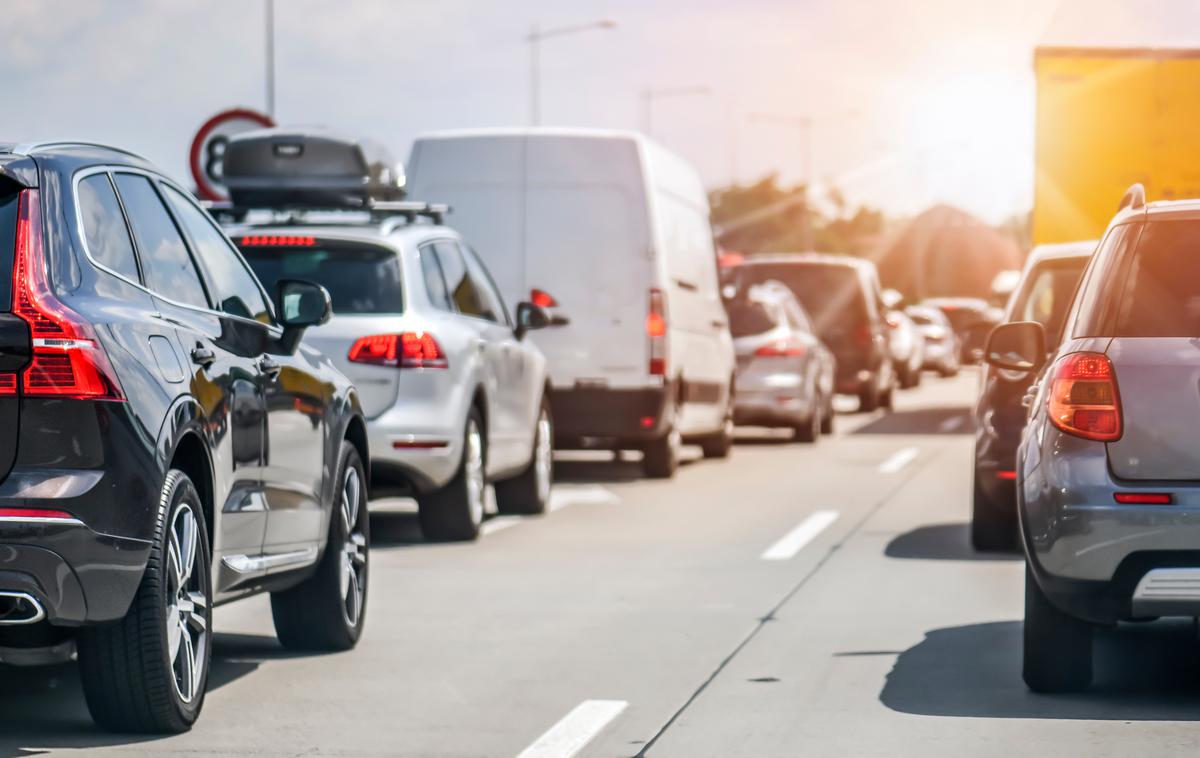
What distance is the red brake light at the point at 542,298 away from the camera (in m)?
16.1

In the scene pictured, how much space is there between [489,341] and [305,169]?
8.31ft

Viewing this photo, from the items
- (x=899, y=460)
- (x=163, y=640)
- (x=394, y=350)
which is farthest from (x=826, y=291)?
(x=163, y=640)

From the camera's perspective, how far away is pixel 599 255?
53.0 ft

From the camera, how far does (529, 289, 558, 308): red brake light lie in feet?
52.7

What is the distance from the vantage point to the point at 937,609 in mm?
9453

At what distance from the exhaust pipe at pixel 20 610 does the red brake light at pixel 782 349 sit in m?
16.6

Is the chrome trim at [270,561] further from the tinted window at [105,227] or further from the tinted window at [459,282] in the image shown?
the tinted window at [459,282]

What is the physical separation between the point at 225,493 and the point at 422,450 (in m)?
4.97

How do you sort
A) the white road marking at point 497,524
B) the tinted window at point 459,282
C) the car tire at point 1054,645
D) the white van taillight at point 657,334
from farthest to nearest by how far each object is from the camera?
the white van taillight at point 657,334 < the white road marking at point 497,524 < the tinted window at point 459,282 < the car tire at point 1054,645

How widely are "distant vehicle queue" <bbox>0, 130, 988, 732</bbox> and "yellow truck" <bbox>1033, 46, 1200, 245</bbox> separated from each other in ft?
9.33

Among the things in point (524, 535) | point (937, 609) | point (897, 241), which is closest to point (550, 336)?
point (524, 535)

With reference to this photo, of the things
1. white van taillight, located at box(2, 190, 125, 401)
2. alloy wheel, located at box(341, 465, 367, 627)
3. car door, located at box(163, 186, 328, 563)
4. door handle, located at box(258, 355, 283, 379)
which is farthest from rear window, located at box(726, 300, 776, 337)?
white van taillight, located at box(2, 190, 125, 401)

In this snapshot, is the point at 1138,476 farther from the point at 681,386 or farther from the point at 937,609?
the point at 681,386

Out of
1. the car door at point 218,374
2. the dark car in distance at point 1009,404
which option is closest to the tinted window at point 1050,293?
the dark car in distance at point 1009,404
